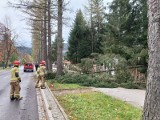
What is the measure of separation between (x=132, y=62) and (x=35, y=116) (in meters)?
18.6

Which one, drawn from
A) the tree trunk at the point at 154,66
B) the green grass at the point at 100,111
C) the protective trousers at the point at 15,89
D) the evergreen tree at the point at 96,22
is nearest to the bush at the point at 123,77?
the protective trousers at the point at 15,89

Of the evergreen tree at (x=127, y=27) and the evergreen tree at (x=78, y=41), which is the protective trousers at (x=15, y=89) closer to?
the evergreen tree at (x=127, y=27)

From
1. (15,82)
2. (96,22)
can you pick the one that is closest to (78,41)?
(96,22)

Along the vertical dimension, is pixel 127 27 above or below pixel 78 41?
below

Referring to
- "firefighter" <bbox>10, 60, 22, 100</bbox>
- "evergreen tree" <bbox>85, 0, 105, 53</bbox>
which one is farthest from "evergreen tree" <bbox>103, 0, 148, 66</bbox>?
"evergreen tree" <bbox>85, 0, 105, 53</bbox>

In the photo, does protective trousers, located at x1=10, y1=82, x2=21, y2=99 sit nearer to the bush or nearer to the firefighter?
the firefighter

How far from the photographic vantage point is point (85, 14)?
7331cm

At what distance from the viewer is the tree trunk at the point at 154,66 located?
6191 millimetres

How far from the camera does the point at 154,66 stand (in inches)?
245

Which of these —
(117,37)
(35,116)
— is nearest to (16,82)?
(35,116)

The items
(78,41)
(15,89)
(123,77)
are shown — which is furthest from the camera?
(78,41)

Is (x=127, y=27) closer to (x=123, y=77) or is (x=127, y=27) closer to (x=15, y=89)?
(x=123, y=77)

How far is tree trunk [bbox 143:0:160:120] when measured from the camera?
A: 6191mm

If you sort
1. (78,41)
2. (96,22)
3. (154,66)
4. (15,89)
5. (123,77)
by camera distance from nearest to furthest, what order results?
(154,66)
(15,89)
(123,77)
(78,41)
(96,22)
